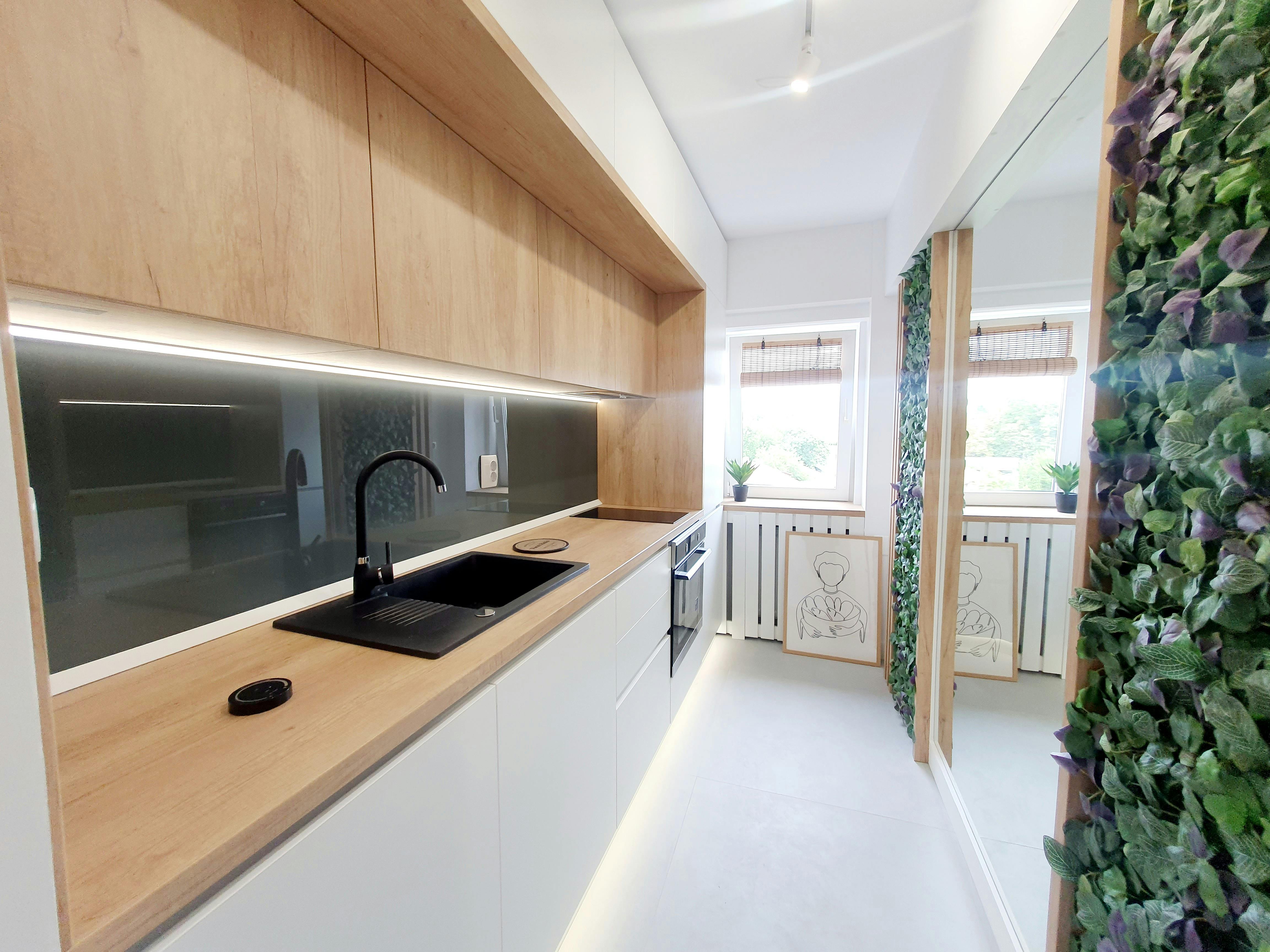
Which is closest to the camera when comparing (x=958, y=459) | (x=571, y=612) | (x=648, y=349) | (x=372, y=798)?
(x=372, y=798)

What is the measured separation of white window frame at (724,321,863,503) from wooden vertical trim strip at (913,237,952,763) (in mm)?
1215

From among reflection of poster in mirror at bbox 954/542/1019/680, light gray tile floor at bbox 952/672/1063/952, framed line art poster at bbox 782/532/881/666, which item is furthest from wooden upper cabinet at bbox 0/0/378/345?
framed line art poster at bbox 782/532/881/666

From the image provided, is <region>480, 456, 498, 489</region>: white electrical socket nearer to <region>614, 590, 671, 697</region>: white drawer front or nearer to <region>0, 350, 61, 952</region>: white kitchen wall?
<region>614, 590, 671, 697</region>: white drawer front

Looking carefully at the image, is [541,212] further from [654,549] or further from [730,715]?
[730,715]

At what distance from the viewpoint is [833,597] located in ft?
10.2

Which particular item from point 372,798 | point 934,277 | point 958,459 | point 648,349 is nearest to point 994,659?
point 958,459

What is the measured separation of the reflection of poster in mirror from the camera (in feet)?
5.02

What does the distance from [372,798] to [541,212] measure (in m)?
1.68

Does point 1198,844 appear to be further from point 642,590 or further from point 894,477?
point 894,477

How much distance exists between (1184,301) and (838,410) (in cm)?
278

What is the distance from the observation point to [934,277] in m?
1.96

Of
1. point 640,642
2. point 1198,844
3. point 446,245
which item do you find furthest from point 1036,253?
point 640,642

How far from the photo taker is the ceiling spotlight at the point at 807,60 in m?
1.54

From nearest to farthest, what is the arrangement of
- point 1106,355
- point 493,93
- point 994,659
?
point 1106,355, point 493,93, point 994,659
